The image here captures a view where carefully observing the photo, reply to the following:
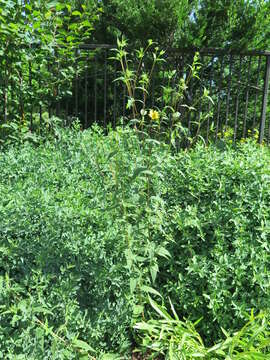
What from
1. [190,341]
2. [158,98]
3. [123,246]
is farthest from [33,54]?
[190,341]

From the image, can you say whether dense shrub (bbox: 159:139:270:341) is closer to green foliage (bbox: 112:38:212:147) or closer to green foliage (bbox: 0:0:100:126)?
green foliage (bbox: 112:38:212:147)

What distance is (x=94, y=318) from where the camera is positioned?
1.89 m

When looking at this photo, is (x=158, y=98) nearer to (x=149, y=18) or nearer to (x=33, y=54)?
(x=33, y=54)

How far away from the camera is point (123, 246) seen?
1.90 metres

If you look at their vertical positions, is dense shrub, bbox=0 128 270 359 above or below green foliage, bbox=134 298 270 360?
above

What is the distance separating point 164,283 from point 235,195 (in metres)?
0.73

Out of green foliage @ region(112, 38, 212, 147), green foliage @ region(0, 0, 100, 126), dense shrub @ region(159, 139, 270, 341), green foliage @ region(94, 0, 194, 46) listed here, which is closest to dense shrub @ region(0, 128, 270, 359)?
dense shrub @ region(159, 139, 270, 341)

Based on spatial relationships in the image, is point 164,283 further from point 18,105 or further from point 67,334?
point 18,105

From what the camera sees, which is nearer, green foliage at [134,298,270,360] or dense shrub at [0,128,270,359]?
dense shrub at [0,128,270,359]

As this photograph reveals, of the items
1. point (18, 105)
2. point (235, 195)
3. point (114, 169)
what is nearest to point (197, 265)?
point (235, 195)

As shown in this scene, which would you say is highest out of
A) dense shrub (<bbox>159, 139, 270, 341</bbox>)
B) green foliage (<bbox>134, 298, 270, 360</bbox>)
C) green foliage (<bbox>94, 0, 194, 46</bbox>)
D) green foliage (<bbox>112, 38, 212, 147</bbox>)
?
green foliage (<bbox>94, 0, 194, 46</bbox>)

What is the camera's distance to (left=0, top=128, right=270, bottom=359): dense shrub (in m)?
1.73

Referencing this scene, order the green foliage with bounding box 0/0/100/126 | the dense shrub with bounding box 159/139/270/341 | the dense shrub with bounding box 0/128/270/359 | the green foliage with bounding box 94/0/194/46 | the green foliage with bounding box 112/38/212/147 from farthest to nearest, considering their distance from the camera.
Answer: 1. the green foliage with bounding box 94/0/194/46
2. the green foliage with bounding box 0/0/100/126
3. the dense shrub with bounding box 159/139/270/341
4. the green foliage with bounding box 112/38/212/147
5. the dense shrub with bounding box 0/128/270/359

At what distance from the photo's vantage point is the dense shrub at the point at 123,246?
5.67 ft
